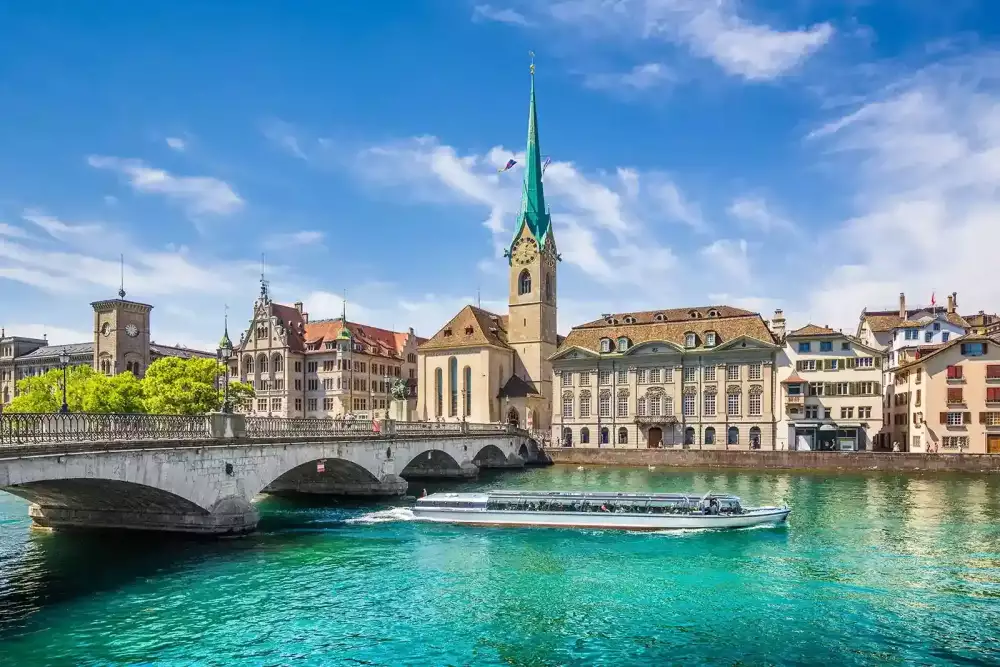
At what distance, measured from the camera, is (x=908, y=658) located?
20.8 metres

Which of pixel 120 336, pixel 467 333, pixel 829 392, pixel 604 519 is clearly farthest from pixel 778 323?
pixel 120 336

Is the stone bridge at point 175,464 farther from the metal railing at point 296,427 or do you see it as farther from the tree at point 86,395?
the tree at point 86,395

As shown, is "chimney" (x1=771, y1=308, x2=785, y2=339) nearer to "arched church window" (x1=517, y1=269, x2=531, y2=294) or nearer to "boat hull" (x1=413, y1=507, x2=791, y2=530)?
"arched church window" (x1=517, y1=269, x2=531, y2=294)

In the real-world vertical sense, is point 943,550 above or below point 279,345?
below

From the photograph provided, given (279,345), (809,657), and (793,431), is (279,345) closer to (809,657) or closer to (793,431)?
(793,431)

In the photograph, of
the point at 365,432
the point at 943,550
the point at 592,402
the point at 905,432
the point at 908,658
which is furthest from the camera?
the point at 592,402

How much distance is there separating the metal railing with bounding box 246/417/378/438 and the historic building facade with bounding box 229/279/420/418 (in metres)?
59.1

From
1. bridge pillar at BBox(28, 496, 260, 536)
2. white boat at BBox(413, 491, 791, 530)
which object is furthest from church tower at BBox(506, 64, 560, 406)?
bridge pillar at BBox(28, 496, 260, 536)

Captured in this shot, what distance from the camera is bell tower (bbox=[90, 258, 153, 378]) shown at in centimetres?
11150

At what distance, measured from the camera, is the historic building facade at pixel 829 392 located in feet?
261

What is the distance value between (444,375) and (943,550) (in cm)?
7650

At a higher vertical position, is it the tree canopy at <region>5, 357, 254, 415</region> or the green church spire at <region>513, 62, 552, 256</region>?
the green church spire at <region>513, 62, 552, 256</region>

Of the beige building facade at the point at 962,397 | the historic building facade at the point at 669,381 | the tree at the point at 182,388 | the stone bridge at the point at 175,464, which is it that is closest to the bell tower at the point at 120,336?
the tree at the point at 182,388

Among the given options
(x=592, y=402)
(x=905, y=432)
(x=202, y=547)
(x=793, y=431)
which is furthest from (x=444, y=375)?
(x=202, y=547)
